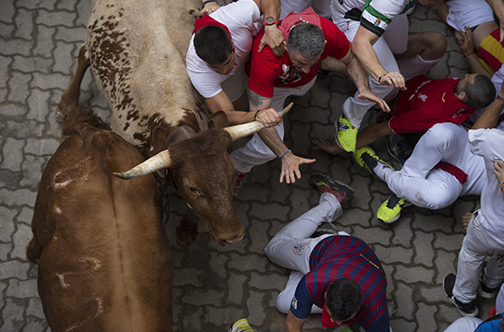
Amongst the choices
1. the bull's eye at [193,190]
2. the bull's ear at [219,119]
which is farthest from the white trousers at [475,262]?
the bull's eye at [193,190]

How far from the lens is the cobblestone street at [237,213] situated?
455 cm

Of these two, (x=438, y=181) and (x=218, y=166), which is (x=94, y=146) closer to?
(x=218, y=166)

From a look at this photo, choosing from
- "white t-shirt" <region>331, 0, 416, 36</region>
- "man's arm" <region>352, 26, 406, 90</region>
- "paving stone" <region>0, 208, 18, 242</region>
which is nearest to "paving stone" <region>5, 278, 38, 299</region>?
"paving stone" <region>0, 208, 18, 242</region>

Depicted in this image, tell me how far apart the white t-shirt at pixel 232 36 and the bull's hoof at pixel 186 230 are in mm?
1545

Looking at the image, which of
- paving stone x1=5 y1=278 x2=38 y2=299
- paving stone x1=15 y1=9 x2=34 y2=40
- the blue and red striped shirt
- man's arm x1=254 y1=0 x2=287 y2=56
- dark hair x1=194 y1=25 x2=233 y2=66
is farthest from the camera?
paving stone x1=15 y1=9 x2=34 y2=40

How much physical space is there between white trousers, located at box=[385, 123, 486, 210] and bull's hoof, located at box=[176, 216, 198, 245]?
2454 millimetres

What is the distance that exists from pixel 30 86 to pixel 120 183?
9.86 feet

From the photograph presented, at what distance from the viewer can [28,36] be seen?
5504mm

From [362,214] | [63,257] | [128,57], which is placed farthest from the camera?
[362,214]

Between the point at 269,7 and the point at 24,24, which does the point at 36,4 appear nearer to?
the point at 24,24

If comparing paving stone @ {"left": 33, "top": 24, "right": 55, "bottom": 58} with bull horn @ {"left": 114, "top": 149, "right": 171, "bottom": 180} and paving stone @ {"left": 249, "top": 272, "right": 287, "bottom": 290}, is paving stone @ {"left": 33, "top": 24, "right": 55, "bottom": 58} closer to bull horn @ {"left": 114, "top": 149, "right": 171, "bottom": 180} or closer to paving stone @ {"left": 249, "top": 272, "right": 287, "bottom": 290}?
bull horn @ {"left": 114, "top": 149, "right": 171, "bottom": 180}

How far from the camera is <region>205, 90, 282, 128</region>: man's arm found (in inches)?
137

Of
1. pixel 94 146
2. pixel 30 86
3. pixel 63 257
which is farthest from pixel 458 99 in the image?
pixel 30 86

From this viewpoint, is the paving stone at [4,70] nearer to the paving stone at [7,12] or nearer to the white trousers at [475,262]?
the paving stone at [7,12]
